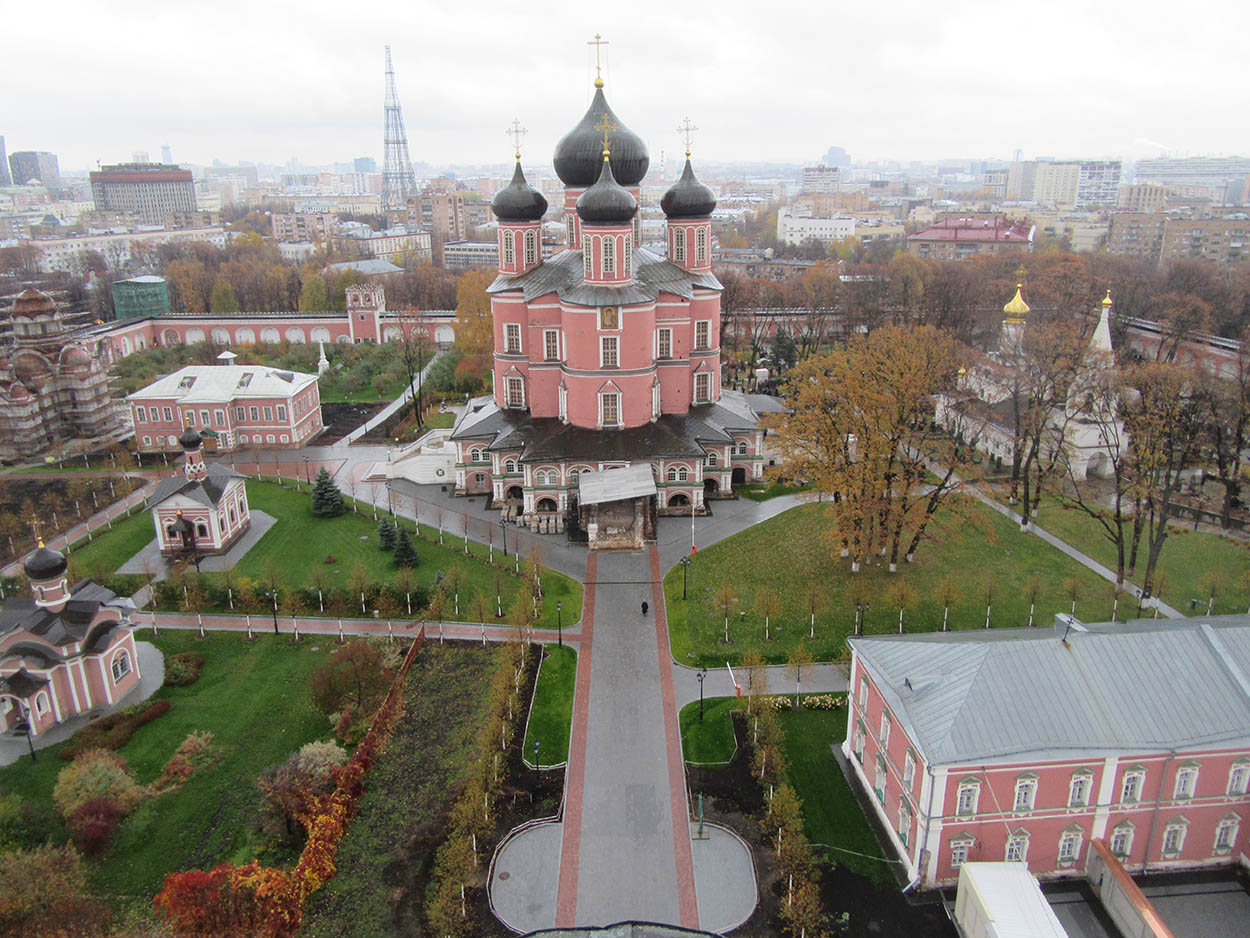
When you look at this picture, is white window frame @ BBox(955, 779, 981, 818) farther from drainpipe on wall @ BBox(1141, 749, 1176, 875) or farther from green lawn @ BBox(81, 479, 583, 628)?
green lawn @ BBox(81, 479, 583, 628)

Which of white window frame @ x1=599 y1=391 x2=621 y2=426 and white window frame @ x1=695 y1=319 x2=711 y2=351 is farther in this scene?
white window frame @ x1=695 y1=319 x2=711 y2=351

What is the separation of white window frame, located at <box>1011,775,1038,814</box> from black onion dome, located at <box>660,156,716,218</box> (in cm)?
2690

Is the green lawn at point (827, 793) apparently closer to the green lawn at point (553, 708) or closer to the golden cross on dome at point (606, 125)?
the green lawn at point (553, 708)

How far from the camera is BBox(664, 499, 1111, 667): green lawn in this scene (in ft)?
82.5

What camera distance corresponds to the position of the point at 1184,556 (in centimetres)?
2941

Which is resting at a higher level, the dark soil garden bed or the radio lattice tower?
the radio lattice tower

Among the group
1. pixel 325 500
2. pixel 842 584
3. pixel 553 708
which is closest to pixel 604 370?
pixel 325 500

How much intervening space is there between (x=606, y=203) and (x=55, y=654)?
21910 mm

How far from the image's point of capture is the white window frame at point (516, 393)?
1483 inches

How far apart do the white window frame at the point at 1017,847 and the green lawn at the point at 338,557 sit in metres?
13.0

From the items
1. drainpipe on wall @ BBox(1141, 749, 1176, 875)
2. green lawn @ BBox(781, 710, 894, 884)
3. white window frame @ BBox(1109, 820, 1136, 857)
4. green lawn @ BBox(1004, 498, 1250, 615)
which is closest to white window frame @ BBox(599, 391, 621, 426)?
green lawn @ BBox(1004, 498, 1250, 615)

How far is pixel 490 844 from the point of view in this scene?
17.7m

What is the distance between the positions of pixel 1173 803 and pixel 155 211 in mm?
170241

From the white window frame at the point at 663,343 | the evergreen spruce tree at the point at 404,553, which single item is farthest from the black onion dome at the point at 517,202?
the evergreen spruce tree at the point at 404,553
